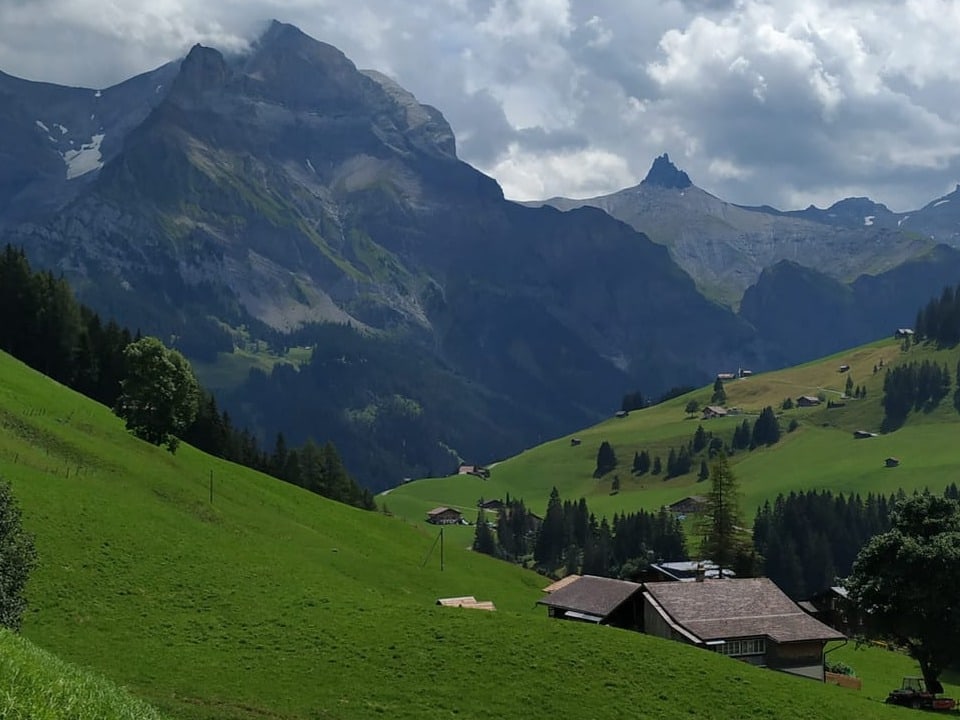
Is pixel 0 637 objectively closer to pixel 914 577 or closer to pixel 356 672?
pixel 356 672

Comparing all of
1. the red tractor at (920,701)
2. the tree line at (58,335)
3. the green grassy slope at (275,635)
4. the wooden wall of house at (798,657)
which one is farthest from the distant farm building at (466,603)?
the tree line at (58,335)

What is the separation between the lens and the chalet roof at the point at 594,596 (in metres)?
78.6

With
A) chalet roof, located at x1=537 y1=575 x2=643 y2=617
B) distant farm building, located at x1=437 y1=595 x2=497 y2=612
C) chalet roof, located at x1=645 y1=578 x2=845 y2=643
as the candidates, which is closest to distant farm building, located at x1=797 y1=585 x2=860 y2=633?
chalet roof, located at x1=537 y1=575 x2=643 y2=617

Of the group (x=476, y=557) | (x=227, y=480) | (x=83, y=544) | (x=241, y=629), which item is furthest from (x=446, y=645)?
(x=476, y=557)

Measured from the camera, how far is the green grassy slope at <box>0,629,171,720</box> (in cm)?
1614

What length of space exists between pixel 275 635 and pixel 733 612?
38310mm

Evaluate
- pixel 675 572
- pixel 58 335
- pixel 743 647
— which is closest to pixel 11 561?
pixel 743 647

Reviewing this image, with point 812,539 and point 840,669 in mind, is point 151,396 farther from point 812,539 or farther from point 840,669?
point 812,539

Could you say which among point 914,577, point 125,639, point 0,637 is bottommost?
point 125,639

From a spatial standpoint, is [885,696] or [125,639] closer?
[125,639]

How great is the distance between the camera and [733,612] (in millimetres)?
73188

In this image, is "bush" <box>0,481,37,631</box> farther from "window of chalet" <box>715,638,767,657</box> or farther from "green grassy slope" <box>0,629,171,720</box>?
"window of chalet" <box>715,638,767,657</box>

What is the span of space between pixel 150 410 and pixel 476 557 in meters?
41.6

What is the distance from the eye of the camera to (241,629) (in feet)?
173
